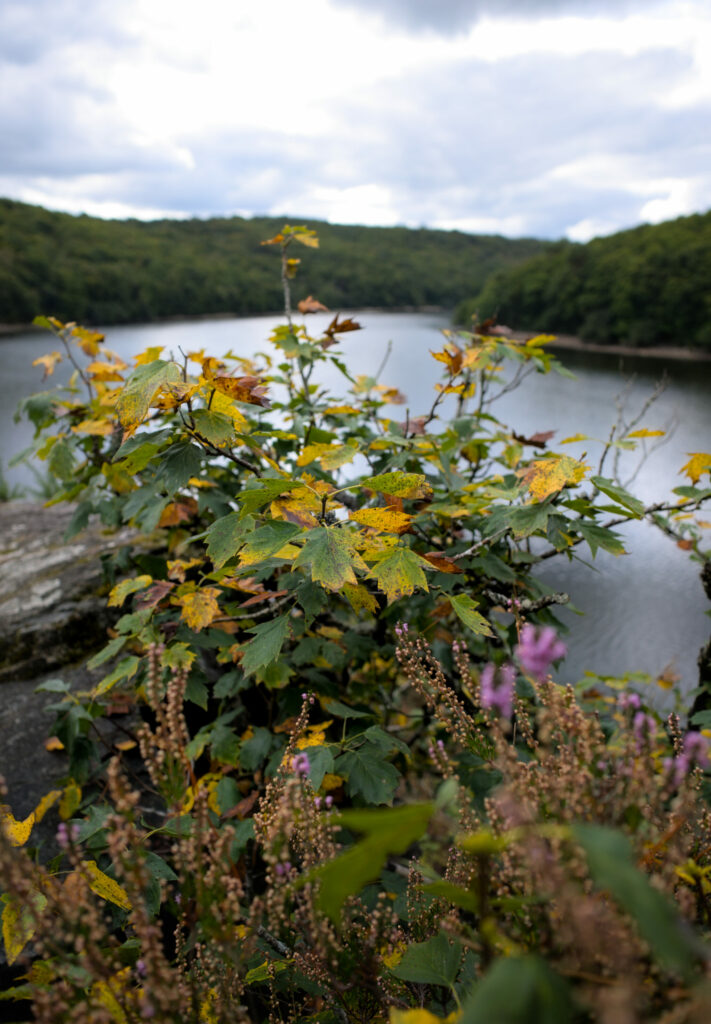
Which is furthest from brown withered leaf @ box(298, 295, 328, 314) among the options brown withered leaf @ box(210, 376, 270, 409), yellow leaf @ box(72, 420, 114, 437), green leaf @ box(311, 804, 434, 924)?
green leaf @ box(311, 804, 434, 924)

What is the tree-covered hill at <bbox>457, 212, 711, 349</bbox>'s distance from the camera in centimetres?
1078

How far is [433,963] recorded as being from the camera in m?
0.85

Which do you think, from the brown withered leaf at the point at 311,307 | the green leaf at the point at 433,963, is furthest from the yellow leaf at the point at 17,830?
the brown withered leaf at the point at 311,307

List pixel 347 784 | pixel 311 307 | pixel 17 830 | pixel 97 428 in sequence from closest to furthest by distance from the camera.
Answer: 1. pixel 17 830
2. pixel 347 784
3. pixel 97 428
4. pixel 311 307

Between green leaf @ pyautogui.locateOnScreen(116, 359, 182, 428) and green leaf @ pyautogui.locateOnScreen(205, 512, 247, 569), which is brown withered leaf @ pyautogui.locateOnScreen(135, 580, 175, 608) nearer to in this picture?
green leaf @ pyautogui.locateOnScreen(205, 512, 247, 569)

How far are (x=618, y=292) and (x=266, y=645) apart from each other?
13386mm

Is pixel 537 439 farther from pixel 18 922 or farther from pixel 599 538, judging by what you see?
pixel 18 922


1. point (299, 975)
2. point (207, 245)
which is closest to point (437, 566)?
point (299, 975)

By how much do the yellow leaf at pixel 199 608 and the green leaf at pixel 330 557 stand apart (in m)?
0.50

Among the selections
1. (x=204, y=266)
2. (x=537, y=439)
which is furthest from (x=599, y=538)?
(x=204, y=266)

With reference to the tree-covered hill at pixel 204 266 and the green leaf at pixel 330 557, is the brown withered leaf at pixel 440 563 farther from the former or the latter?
the tree-covered hill at pixel 204 266

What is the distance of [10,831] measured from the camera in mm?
1055

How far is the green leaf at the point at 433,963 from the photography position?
0.81 metres

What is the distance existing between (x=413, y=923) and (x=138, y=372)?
1339mm
